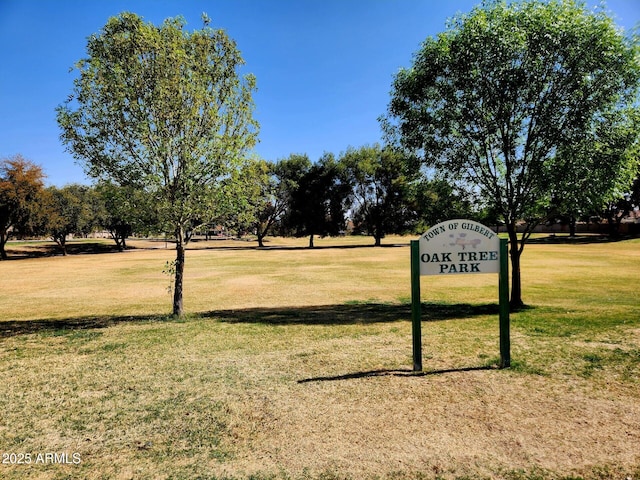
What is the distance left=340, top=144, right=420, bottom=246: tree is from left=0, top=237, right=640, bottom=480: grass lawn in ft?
211

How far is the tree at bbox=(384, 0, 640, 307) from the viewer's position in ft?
50.1

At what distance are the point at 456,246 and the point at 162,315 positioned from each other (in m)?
13.5

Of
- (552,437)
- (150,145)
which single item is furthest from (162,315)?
(552,437)

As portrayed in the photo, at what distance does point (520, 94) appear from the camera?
1627cm

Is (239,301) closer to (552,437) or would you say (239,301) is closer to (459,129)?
(459,129)

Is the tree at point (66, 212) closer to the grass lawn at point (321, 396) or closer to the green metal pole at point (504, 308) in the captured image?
the grass lawn at point (321, 396)

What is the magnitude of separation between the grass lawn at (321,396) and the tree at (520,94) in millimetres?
5802

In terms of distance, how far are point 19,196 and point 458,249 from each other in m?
70.5

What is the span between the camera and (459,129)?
57.2 ft

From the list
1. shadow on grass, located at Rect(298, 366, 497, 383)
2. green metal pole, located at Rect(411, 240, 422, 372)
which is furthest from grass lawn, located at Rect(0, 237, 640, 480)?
green metal pole, located at Rect(411, 240, 422, 372)

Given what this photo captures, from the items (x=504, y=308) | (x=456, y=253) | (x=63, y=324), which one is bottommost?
(x=63, y=324)

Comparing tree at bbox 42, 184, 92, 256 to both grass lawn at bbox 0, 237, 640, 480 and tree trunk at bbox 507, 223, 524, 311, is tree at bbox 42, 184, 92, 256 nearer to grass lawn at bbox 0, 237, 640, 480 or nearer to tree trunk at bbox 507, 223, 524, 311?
grass lawn at bbox 0, 237, 640, 480

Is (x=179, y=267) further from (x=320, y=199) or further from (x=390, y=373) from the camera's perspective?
(x=320, y=199)

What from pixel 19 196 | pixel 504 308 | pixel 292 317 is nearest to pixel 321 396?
pixel 504 308
